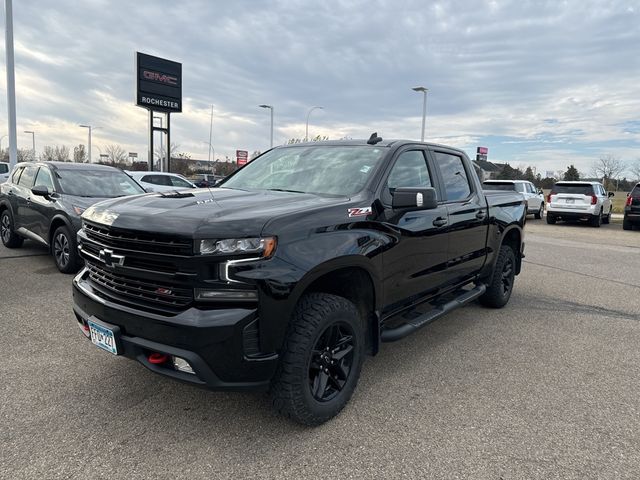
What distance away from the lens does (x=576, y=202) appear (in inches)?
711

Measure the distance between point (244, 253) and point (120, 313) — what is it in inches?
33.6

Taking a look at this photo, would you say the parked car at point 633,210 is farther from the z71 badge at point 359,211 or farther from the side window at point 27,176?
the side window at point 27,176

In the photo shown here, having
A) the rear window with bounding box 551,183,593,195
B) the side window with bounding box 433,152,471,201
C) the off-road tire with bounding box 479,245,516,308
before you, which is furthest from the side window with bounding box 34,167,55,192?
the rear window with bounding box 551,183,593,195

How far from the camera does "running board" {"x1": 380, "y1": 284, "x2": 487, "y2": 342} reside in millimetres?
3418

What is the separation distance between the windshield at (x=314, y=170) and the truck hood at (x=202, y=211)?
245 mm

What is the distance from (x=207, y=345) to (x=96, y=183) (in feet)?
20.0

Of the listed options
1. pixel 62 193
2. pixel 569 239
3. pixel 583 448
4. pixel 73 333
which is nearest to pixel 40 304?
pixel 73 333

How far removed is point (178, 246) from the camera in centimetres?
246

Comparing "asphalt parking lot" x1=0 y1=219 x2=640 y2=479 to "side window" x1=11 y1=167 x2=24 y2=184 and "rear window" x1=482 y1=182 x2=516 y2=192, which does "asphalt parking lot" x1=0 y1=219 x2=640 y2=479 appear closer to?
"side window" x1=11 y1=167 x2=24 y2=184

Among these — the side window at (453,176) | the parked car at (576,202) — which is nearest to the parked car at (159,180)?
the side window at (453,176)

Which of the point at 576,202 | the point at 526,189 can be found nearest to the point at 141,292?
the point at 576,202

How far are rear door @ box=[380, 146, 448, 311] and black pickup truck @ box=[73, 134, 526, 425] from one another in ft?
0.05

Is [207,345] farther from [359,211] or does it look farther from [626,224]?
[626,224]

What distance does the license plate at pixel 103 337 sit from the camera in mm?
2686
